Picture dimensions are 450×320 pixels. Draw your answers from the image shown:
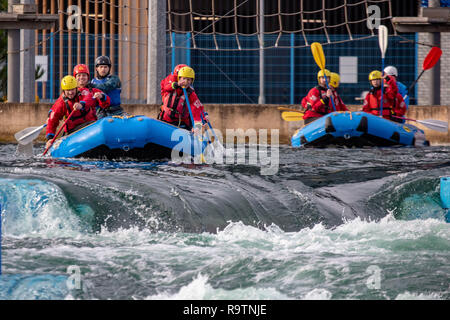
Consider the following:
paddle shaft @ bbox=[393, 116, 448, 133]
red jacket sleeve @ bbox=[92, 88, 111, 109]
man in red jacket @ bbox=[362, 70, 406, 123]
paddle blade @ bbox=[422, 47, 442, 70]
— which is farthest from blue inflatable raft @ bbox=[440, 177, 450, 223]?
paddle blade @ bbox=[422, 47, 442, 70]

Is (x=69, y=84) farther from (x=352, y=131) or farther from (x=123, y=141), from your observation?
(x=352, y=131)

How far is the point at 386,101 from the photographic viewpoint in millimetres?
15680

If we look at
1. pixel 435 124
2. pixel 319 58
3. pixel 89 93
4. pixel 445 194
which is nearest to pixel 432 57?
pixel 435 124

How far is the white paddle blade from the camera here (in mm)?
15086

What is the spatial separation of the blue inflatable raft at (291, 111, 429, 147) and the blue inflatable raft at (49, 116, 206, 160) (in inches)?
137

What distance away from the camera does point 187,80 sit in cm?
1232

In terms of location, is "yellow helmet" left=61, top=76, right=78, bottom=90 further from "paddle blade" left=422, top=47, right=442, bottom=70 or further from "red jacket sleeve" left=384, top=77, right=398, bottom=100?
"paddle blade" left=422, top=47, right=442, bottom=70

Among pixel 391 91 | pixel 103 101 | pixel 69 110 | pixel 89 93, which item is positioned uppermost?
pixel 391 91

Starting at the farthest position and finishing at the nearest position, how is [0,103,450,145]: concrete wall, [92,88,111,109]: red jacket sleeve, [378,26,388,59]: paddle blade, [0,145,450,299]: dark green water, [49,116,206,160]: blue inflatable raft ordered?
[378,26,388,59]: paddle blade
[0,103,450,145]: concrete wall
[92,88,111,109]: red jacket sleeve
[49,116,206,160]: blue inflatable raft
[0,145,450,299]: dark green water

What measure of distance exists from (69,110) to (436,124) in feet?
22.2

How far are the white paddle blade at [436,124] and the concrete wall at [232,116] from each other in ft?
1.96

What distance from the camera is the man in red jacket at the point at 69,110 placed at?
1151 cm

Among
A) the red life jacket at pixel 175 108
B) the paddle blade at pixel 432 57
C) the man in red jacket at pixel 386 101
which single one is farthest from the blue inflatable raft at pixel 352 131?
the red life jacket at pixel 175 108
